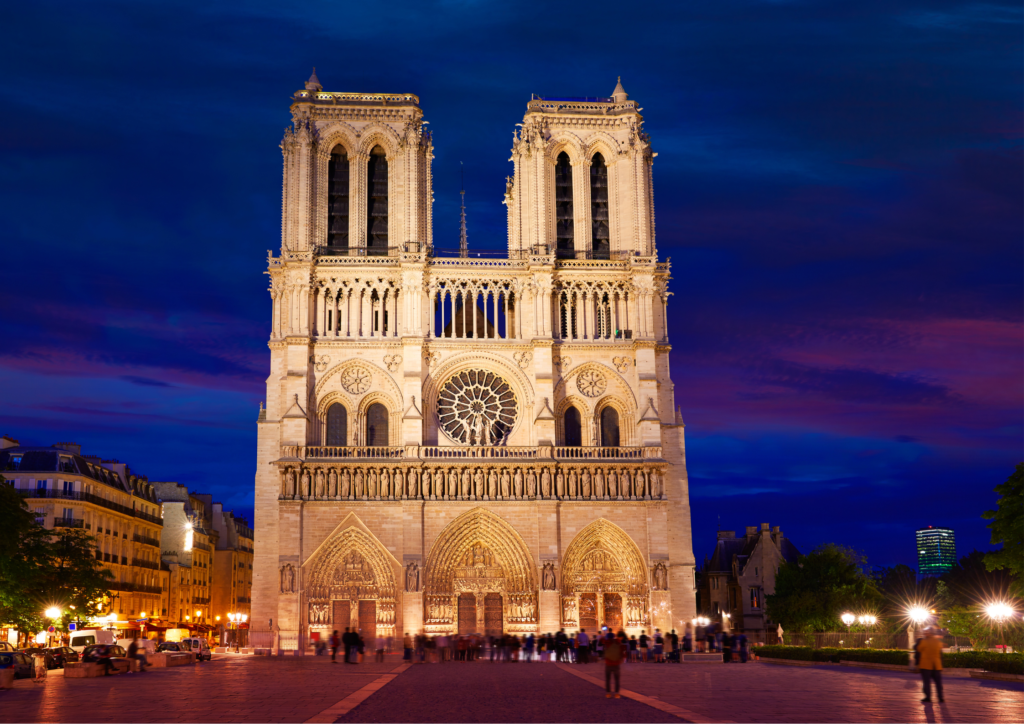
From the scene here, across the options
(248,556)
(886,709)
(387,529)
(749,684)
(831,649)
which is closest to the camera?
(886,709)

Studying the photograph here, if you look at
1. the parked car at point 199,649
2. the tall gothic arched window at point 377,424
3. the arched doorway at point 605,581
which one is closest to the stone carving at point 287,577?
the parked car at point 199,649

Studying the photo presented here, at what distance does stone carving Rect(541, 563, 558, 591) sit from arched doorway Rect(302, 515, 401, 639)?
6382 millimetres

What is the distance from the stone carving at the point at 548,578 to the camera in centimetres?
4909

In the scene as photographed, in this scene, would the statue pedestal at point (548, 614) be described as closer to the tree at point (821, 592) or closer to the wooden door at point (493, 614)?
the wooden door at point (493, 614)

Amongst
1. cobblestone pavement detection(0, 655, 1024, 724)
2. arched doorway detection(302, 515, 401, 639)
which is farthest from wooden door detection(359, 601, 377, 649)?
cobblestone pavement detection(0, 655, 1024, 724)

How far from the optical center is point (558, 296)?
5397cm

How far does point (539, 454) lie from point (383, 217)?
47.1 feet

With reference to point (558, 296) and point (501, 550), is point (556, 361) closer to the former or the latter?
point (558, 296)

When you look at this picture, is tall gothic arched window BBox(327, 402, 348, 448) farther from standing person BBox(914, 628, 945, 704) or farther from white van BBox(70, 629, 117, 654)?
standing person BBox(914, 628, 945, 704)

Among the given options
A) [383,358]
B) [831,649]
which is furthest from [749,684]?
[383,358]

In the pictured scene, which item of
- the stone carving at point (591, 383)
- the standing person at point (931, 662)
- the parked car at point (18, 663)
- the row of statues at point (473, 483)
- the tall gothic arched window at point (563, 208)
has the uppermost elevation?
the tall gothic arched window at point (563, 208)

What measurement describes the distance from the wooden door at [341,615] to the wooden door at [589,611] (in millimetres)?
10318

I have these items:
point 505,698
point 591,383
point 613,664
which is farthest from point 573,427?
point 505,698

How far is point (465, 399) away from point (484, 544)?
697cm
